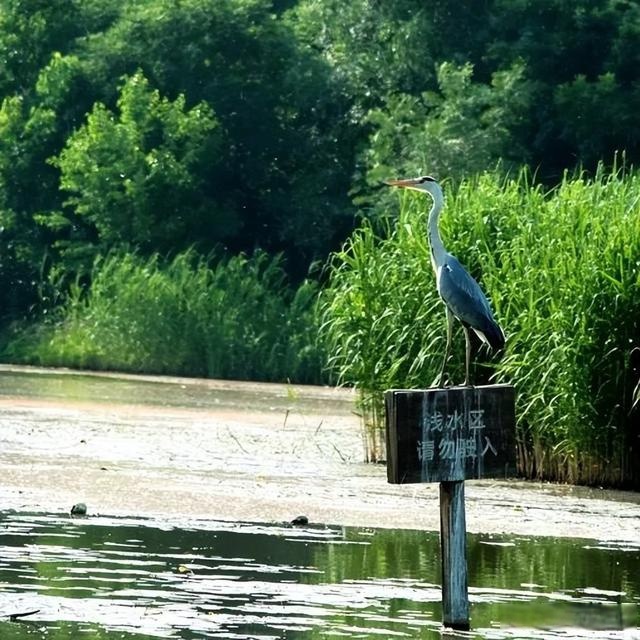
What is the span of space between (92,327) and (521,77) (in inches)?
344

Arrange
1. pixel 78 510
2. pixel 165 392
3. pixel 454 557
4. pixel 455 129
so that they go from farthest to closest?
pixel 455 129 → pixel 165 392 → pixel 78 510 → pixel 454 557

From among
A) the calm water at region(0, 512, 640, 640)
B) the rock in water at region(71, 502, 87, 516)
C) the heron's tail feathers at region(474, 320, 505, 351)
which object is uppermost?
the heron's tail feathers at region(474, 320, 505, 351)

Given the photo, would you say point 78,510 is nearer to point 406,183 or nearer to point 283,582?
point 283,582

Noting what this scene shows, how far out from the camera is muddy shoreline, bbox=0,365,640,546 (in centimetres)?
1298

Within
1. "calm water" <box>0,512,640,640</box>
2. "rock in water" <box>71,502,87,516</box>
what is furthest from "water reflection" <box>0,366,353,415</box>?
"calm water" <box>0,512,640,640</box>

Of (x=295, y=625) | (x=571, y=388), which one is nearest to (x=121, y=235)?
(x=571, y=388)

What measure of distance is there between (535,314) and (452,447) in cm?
639

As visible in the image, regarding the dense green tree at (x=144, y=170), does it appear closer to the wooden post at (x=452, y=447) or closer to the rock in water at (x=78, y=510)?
the rock in water at (x=78, y=510)

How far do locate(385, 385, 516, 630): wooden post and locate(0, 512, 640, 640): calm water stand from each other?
31 centimetres

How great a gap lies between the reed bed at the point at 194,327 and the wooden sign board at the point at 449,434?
21.8m

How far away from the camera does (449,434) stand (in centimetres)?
867

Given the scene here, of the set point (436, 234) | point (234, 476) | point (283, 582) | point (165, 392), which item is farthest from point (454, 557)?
point (165, 392)

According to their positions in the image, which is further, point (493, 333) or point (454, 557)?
point (493, 333)

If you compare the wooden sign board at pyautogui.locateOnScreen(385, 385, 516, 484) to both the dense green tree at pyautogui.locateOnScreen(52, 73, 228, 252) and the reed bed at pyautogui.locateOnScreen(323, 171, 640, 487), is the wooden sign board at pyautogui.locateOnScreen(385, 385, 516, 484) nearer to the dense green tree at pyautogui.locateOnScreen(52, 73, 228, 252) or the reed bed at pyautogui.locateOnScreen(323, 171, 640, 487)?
the reed bed at pyautogui.locateOnScreen(323, 171, 640, 487)
